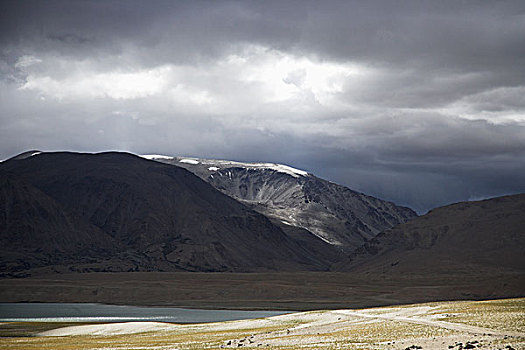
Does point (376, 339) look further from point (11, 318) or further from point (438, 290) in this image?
point (438, 290)

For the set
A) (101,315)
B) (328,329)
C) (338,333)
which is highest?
(338,333)

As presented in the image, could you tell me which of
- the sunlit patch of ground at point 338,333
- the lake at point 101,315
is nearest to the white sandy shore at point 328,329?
the sunlit patch of ground at point 338,333

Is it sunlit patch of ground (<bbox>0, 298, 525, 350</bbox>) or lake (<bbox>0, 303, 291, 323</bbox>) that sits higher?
→ sunlit patch of ground (<bbox>0, 298, 525, 350</bbox>)

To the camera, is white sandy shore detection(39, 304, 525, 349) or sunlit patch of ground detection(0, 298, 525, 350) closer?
sunlit patch of ground detection(0, 298, 525, 350)

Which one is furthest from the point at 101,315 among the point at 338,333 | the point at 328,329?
the point at 338,333

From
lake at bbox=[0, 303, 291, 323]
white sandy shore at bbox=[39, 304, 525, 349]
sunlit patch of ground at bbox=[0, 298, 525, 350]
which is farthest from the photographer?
lake at bbox=[0, 303, 291, 323]

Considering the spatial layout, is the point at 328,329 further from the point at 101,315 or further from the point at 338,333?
the point at 101,315

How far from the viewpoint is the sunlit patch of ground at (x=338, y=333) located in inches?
2165

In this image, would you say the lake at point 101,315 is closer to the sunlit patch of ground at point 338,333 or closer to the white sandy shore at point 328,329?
the sunlit patch of ground at point 338,333

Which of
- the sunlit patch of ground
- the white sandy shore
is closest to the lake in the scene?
the sunlit patch of ground

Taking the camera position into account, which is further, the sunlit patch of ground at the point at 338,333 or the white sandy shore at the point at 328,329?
the white sandy shore at the point at 328,329

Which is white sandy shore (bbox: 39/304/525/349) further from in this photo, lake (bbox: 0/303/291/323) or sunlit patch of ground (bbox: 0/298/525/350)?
lake (bbox: 0/303/291/323)

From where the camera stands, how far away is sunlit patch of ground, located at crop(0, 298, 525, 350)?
180ft

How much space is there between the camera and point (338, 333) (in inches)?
2657
